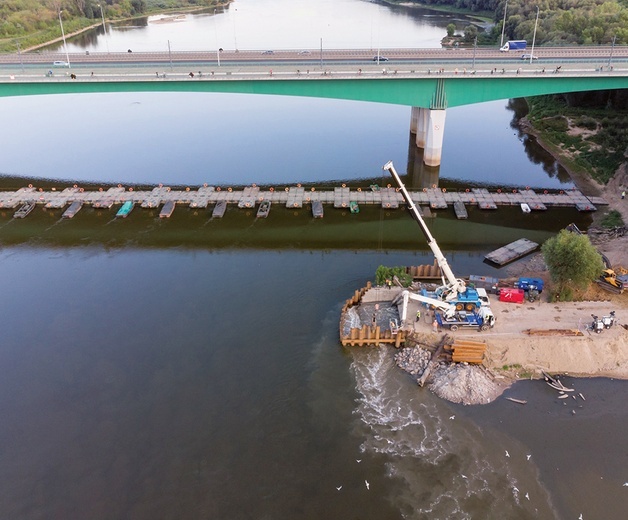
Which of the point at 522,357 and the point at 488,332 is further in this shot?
the point at 488,332

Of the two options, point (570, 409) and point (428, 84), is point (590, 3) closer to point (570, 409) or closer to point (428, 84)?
point (428, 84)

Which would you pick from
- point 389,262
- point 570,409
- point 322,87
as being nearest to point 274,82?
point 322,87

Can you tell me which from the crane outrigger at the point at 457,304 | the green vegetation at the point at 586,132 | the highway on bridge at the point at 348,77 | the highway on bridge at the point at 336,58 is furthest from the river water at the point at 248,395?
the highway on bridge at the point at 336,58

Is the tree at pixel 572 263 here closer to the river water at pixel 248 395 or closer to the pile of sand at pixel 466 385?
the river water at pixel 248 395

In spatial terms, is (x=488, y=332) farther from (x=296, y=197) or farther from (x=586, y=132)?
(x=586, y=132)

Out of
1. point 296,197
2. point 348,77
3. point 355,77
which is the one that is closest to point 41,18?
point 348,77
